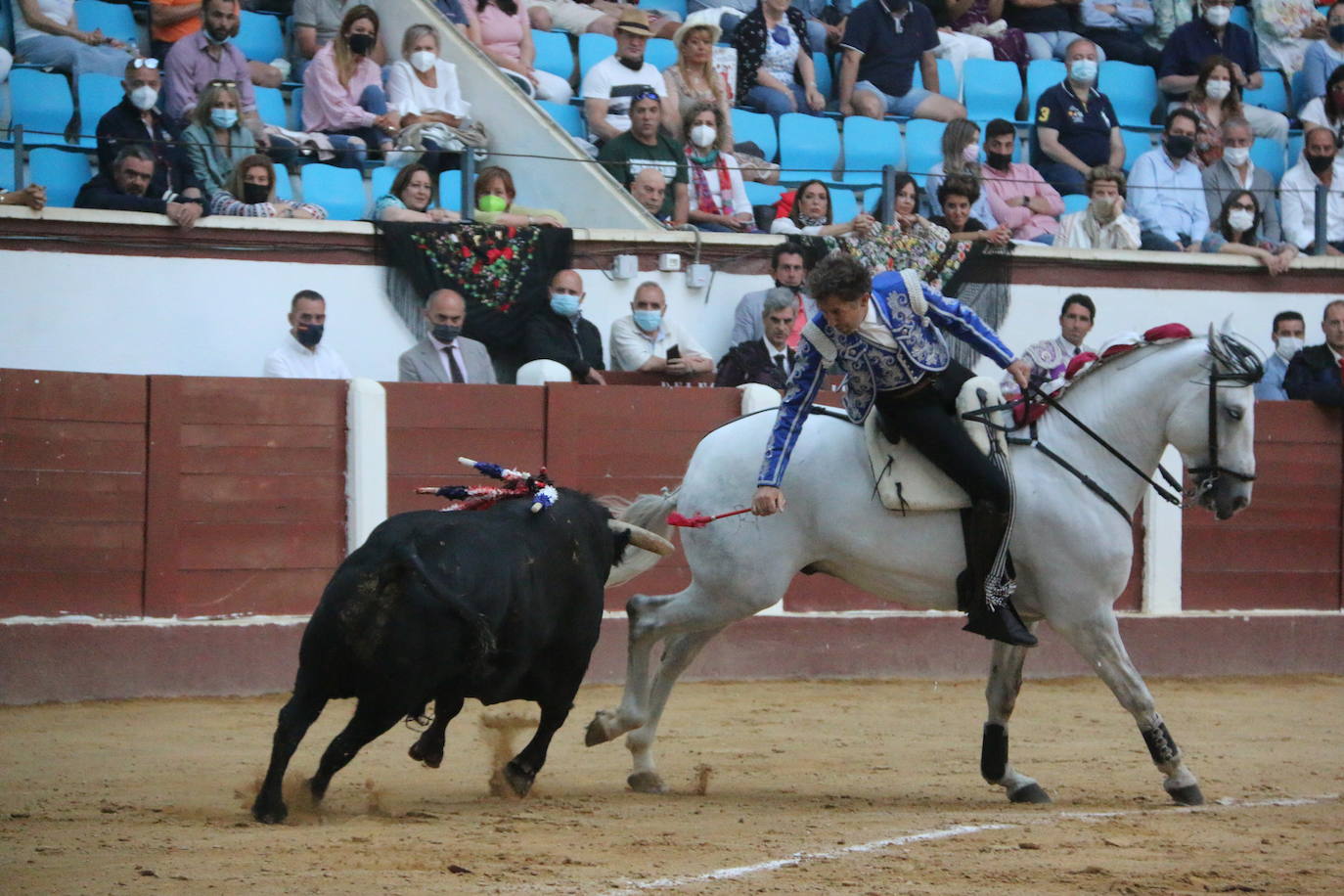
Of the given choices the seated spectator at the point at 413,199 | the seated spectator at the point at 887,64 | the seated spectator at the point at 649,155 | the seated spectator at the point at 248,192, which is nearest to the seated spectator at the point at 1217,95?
the seated spectator at the point at 887,64

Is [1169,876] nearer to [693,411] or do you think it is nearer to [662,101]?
[693,411]

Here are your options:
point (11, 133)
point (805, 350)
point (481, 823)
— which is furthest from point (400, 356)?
point (481, 823)

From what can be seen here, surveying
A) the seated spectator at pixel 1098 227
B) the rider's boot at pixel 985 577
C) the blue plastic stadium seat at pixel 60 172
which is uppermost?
the blue plastic stadium seat at pixel 60 172

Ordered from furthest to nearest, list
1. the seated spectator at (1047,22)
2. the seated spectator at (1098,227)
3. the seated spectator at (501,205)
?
1. the seated spectator at (1047,22)
2. the seated spectator at (1098,227)
3. the seated spectator at (501,205)

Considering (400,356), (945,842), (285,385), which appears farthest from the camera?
(400,356)

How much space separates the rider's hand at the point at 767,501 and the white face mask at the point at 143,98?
4.89 m

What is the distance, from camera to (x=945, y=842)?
4.81m

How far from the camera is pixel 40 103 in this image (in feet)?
31.4

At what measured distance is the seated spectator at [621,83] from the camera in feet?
35.2

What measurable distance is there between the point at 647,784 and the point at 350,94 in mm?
5649

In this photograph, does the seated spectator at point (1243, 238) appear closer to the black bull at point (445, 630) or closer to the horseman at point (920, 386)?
the horseman at point (920, 386)

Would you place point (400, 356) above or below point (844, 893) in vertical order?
above

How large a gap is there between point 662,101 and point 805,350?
5.25 metres

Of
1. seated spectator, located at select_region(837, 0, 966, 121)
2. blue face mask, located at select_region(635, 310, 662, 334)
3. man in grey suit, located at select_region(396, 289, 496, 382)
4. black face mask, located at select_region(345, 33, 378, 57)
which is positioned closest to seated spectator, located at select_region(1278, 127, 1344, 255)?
seated spectator, located at select_region(837, 0, 966, 121)
